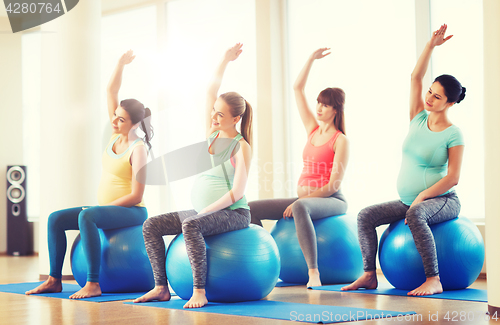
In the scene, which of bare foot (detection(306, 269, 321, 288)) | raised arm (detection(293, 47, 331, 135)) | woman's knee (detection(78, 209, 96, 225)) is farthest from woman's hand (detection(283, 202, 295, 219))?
woman's knee (detection(78, 209, 96, 225))

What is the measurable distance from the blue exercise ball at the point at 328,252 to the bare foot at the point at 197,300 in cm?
106

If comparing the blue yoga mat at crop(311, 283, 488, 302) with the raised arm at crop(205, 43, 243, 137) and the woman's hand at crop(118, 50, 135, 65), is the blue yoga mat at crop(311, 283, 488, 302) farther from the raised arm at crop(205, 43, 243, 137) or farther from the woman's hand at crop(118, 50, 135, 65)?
the woman's hand at crop(118, 50, 135, 65)

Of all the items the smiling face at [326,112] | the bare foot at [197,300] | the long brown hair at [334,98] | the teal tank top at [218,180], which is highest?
the long brown hair at [334,98]

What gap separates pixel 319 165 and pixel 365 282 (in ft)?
2.84

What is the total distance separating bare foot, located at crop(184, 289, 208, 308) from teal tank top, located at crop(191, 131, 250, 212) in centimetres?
44

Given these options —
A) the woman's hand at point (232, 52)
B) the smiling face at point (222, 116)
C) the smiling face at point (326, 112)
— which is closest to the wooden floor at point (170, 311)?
the smiling face at point (222, 116)

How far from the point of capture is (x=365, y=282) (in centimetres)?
322

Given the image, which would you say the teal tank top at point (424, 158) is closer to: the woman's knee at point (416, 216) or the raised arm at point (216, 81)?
the woman's knee at point (416, 216)

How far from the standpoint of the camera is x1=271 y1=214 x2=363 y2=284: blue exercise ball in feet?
11.6

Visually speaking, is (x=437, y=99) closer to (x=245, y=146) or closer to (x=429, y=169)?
(x=429, y=169)

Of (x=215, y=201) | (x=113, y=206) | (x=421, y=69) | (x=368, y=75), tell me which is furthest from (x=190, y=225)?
(x=368, y=75)

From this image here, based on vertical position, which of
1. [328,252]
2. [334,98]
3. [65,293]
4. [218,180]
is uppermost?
[334,98]

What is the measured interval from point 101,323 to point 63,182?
2126 mm

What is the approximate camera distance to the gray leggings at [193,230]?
2641 millimetres
